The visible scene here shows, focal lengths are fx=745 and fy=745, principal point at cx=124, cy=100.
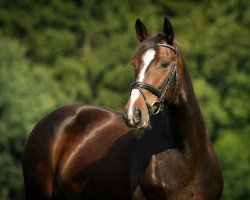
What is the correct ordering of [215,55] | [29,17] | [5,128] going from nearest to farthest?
[5,128] < [215,55] < [29,17]

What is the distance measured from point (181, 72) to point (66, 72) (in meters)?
63.8

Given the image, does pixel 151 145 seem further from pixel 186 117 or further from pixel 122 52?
pixel 122 52

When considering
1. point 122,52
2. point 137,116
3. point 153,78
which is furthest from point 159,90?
point 122,52

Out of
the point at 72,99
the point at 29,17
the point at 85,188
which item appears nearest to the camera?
the point at 85,188

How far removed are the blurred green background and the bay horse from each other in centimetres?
3749

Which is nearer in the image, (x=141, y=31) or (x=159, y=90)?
(x=159, y=90)

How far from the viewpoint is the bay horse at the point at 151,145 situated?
7688 millimetres

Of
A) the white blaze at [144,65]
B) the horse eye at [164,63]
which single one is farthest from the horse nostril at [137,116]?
the horse eye at [164,63]

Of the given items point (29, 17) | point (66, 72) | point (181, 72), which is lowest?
point (66, 72)

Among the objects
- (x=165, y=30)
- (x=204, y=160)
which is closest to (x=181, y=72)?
(x=165, y=30)

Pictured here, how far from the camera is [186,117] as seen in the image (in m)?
8.09

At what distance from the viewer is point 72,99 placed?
172 feet

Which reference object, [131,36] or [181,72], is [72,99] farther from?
[181,72]

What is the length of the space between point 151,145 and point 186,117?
0.54m
